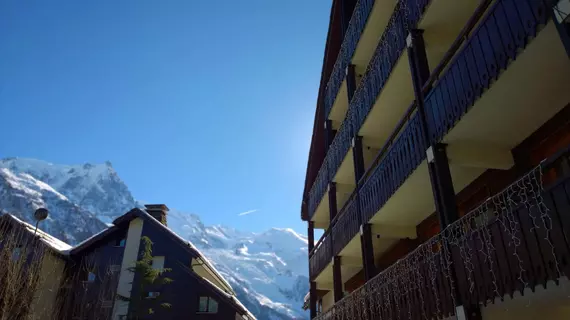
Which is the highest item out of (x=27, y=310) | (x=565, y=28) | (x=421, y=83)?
(x=421, y=83)

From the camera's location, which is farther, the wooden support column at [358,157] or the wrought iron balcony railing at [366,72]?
the wooden support column at [358,157]

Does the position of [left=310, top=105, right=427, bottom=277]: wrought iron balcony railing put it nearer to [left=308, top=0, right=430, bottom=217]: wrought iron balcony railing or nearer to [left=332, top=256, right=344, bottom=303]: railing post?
[left=332, top=256, right=344, bottom=303]: railing post

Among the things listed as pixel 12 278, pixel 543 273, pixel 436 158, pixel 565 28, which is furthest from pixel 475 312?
pixel 12 278

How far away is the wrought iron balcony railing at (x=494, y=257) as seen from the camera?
6.69m

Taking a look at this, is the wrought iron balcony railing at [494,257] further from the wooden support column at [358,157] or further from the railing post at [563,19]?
the wooden support column at [358,157]

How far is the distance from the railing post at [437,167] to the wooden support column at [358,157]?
18.0 feet

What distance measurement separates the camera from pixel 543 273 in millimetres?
6801

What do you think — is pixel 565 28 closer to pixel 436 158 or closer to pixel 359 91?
pixel 436 158

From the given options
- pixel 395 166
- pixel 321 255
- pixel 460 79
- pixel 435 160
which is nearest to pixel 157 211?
pixel 321 255

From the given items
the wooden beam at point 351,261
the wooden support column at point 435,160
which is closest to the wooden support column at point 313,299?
the wooden beam at point 351,261

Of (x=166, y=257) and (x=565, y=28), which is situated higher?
(x=166, y=257)

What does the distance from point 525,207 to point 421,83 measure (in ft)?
16.3

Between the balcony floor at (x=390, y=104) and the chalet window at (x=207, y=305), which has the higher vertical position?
the balcony floor at (x=390, y=104)

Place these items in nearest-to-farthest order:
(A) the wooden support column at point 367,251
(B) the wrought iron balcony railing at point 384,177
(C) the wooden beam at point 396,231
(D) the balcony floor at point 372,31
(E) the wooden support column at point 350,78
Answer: (B) the wrought iron balcony railing at point 384,177 → (A) the wooden support column at point 367,251 → (C) the wooden beam at point 396,231 → (D) the balcony floor at point 372,31 → (E) the wooden support column at point 350,78
